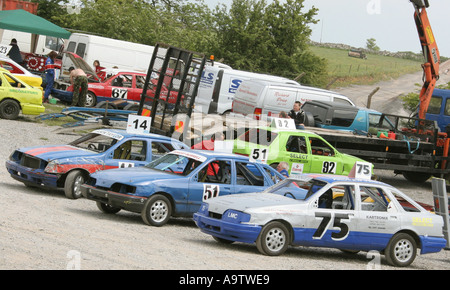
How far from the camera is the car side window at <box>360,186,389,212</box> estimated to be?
39.5 ft

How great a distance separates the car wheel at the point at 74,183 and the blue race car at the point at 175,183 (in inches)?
33.0

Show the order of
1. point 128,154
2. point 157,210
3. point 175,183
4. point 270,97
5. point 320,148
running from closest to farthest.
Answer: point 157,210 → point 175,183 → point 128,154 → point 320,148 → point 270,97

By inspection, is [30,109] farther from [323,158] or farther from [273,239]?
[273,239]

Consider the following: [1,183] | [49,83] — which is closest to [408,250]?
[1,183]

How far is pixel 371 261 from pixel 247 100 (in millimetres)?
11336

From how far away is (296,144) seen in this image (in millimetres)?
17484

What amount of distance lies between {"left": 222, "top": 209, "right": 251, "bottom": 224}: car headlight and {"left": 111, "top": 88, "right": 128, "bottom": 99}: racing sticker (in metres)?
16.8

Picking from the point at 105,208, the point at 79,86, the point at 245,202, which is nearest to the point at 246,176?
the point at 245,202

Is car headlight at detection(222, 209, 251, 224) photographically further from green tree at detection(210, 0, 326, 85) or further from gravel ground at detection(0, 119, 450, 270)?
green tree at detection(210, 0, 326, 85)

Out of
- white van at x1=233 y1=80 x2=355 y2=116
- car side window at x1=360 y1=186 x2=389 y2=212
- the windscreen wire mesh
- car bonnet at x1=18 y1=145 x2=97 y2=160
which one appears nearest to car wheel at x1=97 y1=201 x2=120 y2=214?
car bonnet at x1=18 y1=145 x2=97 y2=160

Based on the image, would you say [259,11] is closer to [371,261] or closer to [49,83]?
[49,83]

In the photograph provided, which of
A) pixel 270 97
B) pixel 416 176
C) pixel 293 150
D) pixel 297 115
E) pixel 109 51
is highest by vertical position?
pixel 109 51

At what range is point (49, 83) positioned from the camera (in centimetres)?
2791

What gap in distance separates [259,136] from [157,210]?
5.38 metres
